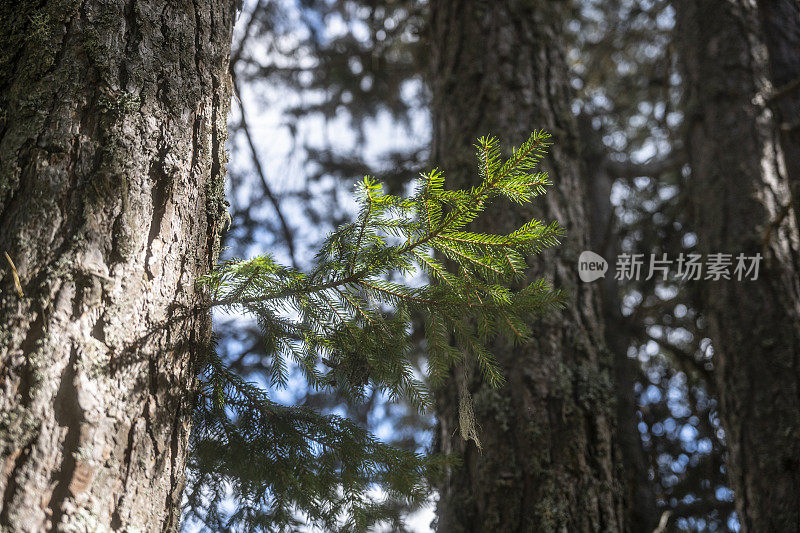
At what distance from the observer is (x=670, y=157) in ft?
16.1

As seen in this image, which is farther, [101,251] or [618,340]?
[618,340]

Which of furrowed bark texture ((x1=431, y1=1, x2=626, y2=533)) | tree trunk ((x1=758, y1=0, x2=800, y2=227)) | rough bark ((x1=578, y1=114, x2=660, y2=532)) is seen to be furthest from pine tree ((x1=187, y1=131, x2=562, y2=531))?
tree trunk ((x1=758, y1=0, x2=800, y2=227))

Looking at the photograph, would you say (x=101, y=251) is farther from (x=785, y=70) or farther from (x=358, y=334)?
(x=785, y=70)

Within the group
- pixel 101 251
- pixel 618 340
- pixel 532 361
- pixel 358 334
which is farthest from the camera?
pixel 618 340

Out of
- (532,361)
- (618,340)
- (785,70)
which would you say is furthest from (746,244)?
(532,361)

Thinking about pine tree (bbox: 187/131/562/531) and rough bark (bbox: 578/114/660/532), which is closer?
pine tree (bbox: 187/131/562/531)

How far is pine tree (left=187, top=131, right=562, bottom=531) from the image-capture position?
1427mm

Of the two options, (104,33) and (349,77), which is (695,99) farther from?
(104,33)

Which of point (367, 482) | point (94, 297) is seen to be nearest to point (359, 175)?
point (367, 482)

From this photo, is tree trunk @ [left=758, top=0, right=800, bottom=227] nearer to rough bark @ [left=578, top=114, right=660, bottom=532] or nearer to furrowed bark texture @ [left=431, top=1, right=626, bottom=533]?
rough bark @ [left=578, top=114, right=660, bottom=532]

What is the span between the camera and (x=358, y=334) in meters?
1.62

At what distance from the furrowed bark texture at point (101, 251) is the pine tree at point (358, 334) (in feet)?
0.57

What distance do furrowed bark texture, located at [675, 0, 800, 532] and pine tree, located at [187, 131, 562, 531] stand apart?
202 centimetres

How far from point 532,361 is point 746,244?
1672mm
